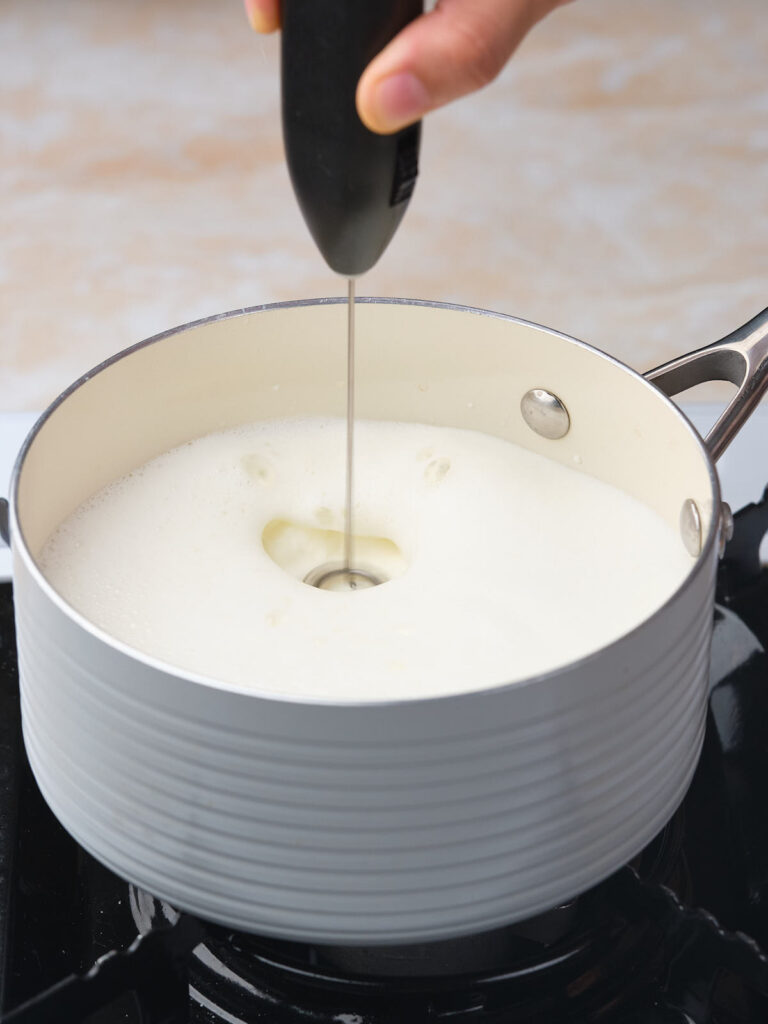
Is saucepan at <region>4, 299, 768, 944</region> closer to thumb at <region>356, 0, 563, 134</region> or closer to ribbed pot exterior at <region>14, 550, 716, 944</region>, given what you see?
ribbed pot exterior at <region>14, 550, 716, 944</region>

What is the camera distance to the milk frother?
531 mm

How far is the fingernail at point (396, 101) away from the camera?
52cm

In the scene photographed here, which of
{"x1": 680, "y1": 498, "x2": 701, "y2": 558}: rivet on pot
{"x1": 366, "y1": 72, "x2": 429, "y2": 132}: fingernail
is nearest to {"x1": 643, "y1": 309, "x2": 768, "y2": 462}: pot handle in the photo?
{"x1": 680, "y1": 498, "x2": 701, "y2": 558}: rivet on pot

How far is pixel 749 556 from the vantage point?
88 cm

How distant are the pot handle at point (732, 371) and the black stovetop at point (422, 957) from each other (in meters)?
0.21

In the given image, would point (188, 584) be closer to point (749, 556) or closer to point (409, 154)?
point (409, 154)

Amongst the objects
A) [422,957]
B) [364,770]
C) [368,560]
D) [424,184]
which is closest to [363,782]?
[364,770]

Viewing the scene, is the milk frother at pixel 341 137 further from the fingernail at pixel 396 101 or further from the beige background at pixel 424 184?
the beige background at pixel 424 184

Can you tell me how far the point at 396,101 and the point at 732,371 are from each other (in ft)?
0.99

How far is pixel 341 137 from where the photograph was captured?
21.7 inches

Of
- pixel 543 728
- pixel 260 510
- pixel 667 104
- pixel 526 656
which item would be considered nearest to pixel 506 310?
pixel 667 104

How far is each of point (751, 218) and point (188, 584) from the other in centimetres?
120

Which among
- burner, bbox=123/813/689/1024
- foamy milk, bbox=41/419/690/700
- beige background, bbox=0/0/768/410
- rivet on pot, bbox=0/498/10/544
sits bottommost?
beige background, bbox=0/0/768/410

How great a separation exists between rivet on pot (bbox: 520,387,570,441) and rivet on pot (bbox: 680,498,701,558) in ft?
0.34
